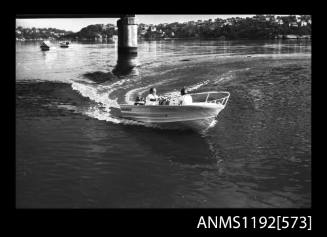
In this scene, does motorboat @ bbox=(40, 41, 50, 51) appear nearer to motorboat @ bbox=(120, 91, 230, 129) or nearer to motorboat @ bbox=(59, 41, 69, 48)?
motorboat @ bbox=(59, 41, 69, 48)

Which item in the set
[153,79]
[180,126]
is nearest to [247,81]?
[153,79]

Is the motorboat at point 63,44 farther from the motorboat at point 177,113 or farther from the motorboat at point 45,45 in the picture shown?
the motorboat at point 177,113

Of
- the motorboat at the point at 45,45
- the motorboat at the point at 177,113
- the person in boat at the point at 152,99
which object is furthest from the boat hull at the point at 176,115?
the motorboat at the point at 45,45

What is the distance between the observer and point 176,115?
19.6m

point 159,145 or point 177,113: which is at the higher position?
point 177,113

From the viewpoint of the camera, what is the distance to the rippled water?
13.2 meters

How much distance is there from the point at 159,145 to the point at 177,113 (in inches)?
76.0

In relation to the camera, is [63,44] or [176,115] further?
[63,44]

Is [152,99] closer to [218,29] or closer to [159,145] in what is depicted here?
[159,145]

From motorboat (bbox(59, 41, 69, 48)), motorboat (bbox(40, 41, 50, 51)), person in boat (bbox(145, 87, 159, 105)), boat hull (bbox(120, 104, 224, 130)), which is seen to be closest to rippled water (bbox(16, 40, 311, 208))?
boat hull (bbox(120, 104, 224, 130))

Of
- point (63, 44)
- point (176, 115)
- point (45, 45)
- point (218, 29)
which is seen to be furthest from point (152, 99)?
point (63, 44)

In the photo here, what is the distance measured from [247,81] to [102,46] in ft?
106

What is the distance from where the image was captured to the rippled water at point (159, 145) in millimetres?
13211
